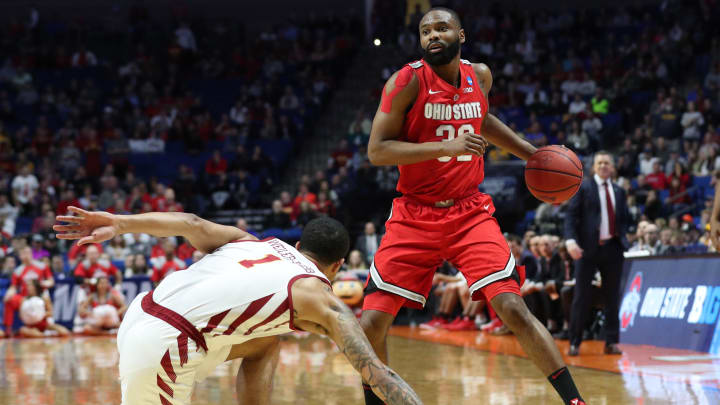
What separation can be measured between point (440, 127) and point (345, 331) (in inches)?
70.6

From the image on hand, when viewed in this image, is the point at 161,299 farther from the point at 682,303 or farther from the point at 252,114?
the point at 252,114

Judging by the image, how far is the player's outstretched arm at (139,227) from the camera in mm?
3141

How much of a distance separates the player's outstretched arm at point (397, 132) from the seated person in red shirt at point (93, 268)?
950 cm

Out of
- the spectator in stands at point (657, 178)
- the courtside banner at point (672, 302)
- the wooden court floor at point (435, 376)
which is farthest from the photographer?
the spectator in stands at point (657, 178)

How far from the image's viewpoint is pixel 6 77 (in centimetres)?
2073

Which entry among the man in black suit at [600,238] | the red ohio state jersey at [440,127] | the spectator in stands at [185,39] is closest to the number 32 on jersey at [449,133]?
the red ohio state jersey at [440,127]

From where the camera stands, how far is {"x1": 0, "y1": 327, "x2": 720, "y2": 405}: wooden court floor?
5.79 metres

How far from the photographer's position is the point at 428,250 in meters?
4.42

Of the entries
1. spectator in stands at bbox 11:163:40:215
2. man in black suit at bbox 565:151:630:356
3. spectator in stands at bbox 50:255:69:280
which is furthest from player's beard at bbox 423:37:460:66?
spectator in stands at bbox 11:163:40:215

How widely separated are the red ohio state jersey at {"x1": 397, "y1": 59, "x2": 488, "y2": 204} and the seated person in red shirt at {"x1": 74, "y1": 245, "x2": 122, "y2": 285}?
9.47 m

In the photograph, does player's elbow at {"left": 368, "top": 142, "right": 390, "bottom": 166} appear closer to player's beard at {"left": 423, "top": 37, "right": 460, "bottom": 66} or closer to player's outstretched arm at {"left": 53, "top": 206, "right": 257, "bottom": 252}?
player's beard at {"left": 423, "top": 37, "right": 460, "bottom": 66}

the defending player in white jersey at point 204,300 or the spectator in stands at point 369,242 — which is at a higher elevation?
the defending player in white jersey at point 204,300

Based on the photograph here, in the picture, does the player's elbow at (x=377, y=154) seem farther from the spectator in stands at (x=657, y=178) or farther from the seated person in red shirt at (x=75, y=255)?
the spectator in stands at (x=657, y=178)

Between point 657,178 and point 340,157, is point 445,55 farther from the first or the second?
point 340,157
